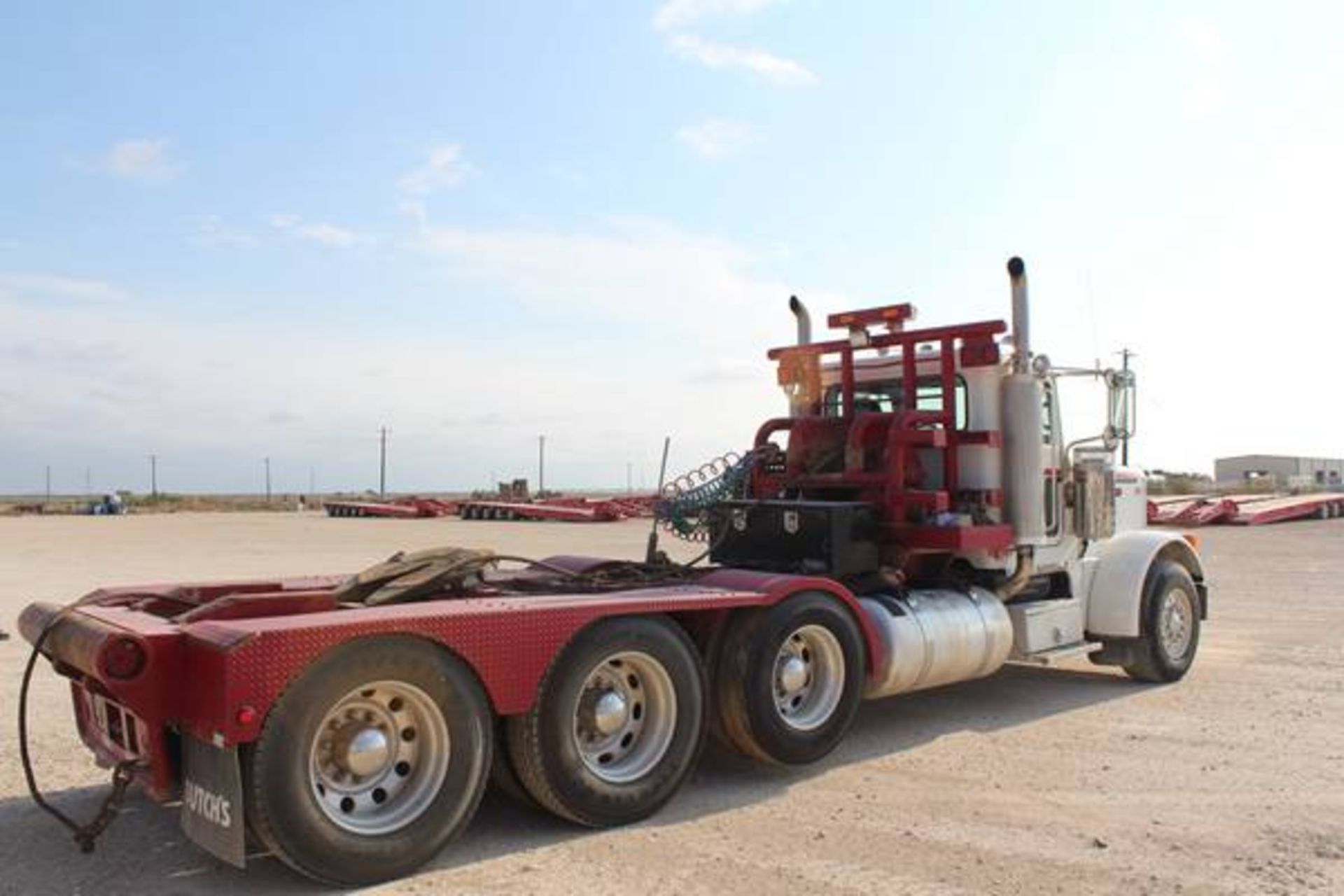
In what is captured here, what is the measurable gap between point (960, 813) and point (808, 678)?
129 cm

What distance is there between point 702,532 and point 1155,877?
15.4 feet

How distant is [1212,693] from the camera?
357 inches

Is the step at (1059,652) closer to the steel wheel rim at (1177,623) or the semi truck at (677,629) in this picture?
the semi truck at (677,629)

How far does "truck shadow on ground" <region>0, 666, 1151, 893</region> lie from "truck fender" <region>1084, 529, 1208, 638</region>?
114cm

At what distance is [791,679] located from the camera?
678 centimetres

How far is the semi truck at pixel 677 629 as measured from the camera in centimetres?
481

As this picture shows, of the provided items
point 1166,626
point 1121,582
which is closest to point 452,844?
point 1121,582

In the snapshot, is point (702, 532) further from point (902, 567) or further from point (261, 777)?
point (261, 777)

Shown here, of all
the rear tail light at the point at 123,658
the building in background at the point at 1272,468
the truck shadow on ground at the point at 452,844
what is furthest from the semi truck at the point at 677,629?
the building in background at the point at 1272,468

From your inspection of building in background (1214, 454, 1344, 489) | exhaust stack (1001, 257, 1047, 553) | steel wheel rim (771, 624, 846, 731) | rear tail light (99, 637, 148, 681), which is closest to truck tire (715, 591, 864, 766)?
steel wheel rim (771, 624, 846, 731)

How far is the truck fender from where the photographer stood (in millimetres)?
9359

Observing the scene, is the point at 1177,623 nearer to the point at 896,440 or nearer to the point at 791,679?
the point at 896,440

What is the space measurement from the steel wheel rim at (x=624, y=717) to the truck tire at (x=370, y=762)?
2.05 feet

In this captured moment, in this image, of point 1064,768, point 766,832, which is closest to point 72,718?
point 766,832
